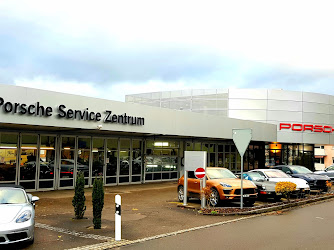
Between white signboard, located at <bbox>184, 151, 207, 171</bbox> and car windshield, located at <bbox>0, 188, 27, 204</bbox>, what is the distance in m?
6.69

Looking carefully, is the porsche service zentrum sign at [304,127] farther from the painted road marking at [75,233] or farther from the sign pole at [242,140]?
the painted road marking at [75,233]

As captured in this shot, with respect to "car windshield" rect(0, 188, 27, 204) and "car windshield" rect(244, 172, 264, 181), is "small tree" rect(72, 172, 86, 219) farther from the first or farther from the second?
"car windshield" rect(244, 172, 264, 181)

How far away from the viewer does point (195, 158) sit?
14.0m

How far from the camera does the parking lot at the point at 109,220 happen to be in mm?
8602

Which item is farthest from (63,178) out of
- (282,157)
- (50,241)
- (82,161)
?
(282,157)

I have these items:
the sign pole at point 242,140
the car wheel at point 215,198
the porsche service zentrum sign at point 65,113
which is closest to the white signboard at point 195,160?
the car wheel at point 215,198

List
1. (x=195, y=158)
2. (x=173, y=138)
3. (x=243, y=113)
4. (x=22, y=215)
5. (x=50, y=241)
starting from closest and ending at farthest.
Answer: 1. (x=22, y=215)
2. (x=50, y=241)
3. (x=195, y=158)
4. (x=173, y=138)
5. (x=243, y=113)

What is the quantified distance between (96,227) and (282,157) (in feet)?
111

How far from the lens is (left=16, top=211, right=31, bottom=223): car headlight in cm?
767

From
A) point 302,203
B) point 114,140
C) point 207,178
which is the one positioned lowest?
point 302,203

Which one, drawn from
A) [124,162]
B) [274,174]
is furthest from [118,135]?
[274,174]

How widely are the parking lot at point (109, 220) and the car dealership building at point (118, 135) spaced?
8.83 feet

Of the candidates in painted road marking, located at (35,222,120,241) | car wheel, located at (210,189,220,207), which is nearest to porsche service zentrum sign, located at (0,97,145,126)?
painted road marking, located at (35,222,120,241)

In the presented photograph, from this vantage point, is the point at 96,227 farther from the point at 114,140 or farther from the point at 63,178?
the point at 114,140
